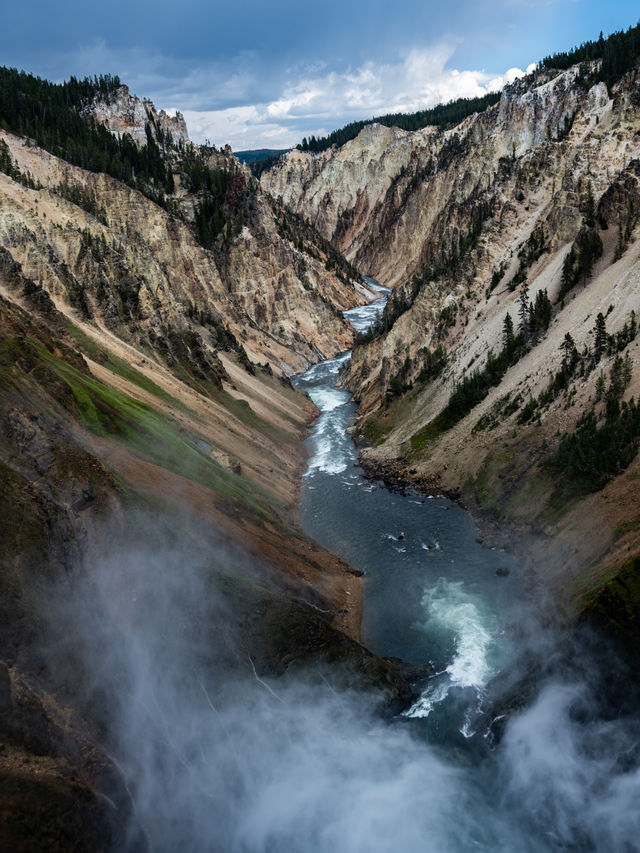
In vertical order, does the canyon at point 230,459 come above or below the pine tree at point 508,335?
below

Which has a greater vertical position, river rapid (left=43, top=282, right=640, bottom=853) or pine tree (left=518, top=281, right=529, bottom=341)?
pine tree (left=518, top=281, right=529, bottom=341)

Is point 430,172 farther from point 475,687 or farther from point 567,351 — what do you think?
point 475,687

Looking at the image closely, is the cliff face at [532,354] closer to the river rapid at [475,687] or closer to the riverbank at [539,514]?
the riverbank at [539,514]

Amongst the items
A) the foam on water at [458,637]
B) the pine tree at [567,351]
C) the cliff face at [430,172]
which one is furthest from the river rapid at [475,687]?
the cliff face at [430,172]

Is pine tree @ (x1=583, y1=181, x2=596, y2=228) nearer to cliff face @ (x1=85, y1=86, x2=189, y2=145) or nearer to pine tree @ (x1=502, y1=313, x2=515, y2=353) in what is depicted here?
pine tree @ (x1=502, y1=313, x2=515, y2=353)

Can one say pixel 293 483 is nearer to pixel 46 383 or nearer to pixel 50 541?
pixel 46 383

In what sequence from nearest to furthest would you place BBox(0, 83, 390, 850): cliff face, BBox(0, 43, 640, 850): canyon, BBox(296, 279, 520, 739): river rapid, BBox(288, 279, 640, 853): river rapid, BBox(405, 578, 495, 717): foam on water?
BBox(0, 83, 390, 850): cliff face → BBox(0, 43, 640, 850): canyon → BBox(288, 279, 640, 853): river rapid → BBox(405, 578, 495, 717): foam on water → BBox(296, 279, 520, 739): river rapid

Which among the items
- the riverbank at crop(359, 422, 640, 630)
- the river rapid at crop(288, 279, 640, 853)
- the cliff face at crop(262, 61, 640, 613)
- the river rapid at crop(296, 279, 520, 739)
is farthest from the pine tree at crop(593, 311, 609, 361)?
the river rapid at crop(296, 279, 520, 739)

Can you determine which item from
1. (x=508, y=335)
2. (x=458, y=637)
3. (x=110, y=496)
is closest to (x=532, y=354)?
(x=508, y=335)

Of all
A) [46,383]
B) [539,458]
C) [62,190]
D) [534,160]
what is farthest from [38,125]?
[539,458]
